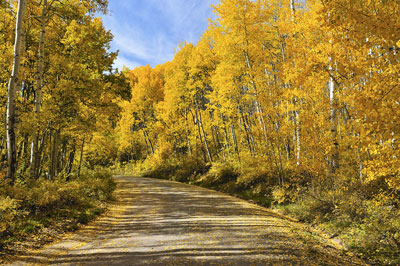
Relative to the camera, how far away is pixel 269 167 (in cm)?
1327

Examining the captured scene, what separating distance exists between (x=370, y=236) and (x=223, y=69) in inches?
457

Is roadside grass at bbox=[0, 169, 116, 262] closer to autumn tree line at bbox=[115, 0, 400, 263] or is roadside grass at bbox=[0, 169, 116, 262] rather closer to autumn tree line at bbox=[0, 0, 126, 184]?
autumn tree line at bbox=[0, 0, 126, 184]

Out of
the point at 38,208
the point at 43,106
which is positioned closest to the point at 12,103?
the point at 43,106

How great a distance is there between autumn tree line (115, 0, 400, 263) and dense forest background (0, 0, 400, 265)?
49 mm

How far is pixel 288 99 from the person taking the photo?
461 inches

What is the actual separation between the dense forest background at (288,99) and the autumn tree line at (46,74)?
0.18ft

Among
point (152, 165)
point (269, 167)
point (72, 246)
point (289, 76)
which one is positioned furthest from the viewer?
point (152, 165)

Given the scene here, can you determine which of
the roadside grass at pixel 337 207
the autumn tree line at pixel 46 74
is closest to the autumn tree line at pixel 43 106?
the autumn tree line at pixel 46 74

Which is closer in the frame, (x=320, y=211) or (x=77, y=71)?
(x=320, y=211)

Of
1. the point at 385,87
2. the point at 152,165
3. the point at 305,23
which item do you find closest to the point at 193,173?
the point at 152,165

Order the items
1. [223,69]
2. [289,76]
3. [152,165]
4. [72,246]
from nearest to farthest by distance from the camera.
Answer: [72,246], [289,76], [223,69], [152,165]

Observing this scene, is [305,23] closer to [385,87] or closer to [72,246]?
[385,87]

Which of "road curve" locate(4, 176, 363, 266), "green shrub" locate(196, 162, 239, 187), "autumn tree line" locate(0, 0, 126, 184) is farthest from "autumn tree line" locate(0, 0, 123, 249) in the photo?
"green shrub" locate(196, 162, 239, 187)

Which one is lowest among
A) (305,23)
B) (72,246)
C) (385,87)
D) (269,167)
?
(72,246)
